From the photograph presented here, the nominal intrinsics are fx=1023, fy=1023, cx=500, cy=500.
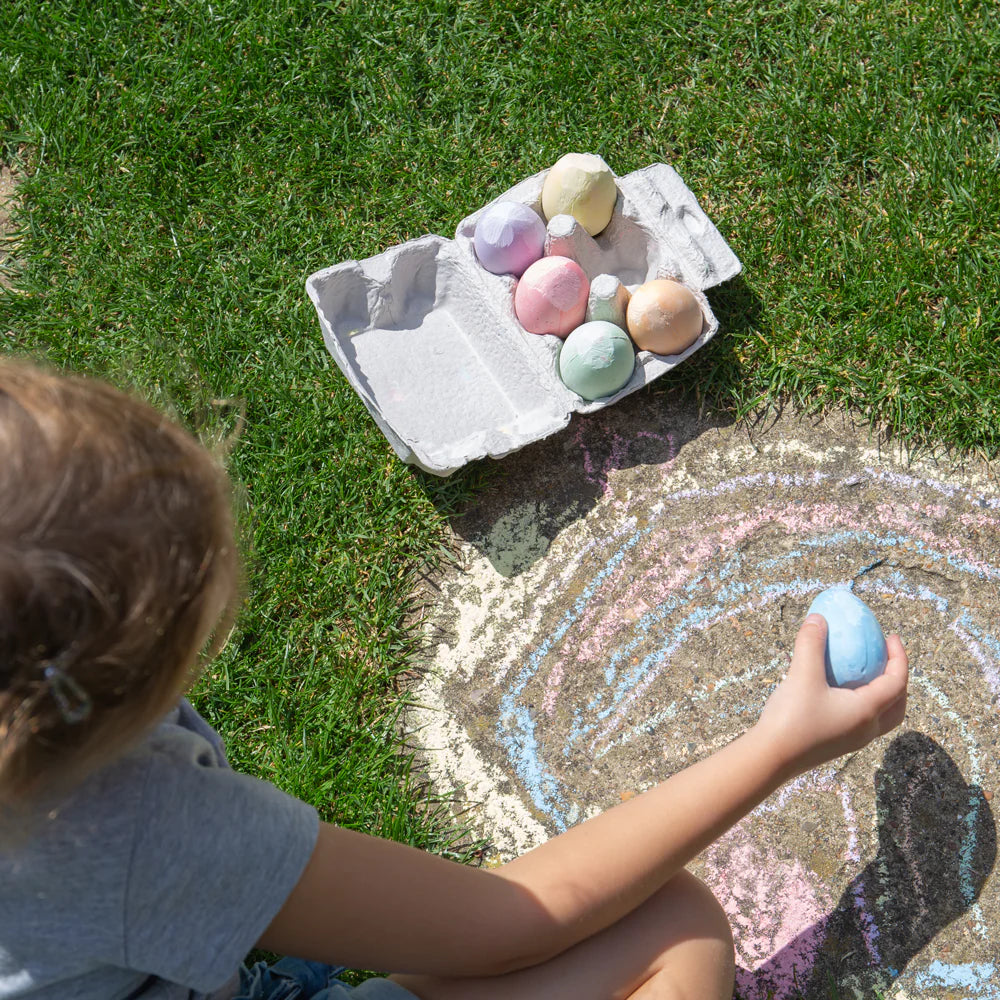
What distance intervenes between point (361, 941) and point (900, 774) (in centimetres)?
102

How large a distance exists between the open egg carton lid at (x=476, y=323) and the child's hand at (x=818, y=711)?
67 cm

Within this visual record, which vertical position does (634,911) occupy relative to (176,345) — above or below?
below

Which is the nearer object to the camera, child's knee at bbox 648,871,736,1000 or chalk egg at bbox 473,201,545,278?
child's knee at bbox 648,871,736,1000

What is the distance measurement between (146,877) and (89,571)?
0.99 feet

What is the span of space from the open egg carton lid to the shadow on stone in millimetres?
849

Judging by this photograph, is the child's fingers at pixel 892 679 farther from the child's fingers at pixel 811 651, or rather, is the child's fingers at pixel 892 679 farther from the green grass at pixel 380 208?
the green grass at pixel 380 208

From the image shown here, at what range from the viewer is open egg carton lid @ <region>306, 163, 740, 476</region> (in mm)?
1905

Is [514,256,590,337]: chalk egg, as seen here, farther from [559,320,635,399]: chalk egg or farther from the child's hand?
the child's hand

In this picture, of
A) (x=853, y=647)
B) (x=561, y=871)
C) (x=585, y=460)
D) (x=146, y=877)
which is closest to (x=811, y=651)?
(x=853, y=647)

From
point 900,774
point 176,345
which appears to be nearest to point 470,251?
point 176,345

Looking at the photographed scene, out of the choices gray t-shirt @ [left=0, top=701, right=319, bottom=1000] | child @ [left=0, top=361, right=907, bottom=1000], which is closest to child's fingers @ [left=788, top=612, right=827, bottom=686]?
child @ [left=0, top=361, right=907, bottom=1000]

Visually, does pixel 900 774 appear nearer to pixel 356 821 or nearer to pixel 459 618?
pixel 459 618

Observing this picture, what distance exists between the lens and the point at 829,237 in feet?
6.80

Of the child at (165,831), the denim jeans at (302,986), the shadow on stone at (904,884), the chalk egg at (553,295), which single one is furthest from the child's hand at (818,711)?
Answer: the chalk egg at (553,295)
